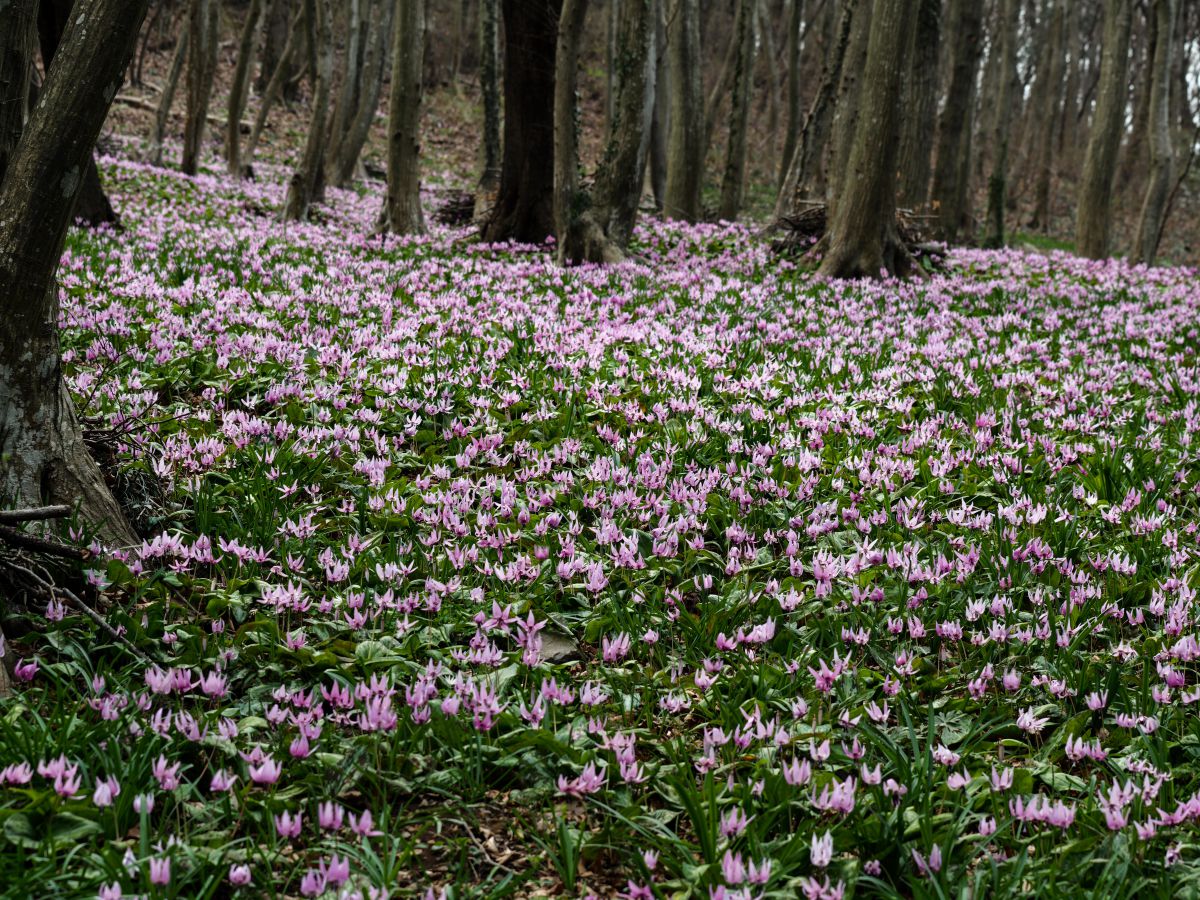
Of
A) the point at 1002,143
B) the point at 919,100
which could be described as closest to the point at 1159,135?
the point at 919,100

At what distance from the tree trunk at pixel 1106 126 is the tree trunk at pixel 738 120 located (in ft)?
20.7

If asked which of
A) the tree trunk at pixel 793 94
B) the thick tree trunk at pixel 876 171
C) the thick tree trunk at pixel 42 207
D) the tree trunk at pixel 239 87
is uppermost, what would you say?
the tree trunk at pixel 793 94

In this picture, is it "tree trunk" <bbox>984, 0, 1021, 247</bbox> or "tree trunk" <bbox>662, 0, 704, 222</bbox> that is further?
"tree trunk" <bbox>984, 0, 1021, 247</bbox>

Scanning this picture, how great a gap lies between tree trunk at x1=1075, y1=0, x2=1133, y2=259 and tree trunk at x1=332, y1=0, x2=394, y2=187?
43.6 ft

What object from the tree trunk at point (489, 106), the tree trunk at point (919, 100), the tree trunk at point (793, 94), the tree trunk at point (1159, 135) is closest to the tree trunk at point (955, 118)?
the tree trunk at point (919, 100)

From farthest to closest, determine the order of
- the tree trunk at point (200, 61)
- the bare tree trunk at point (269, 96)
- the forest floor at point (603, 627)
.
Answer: the bare tree trunk at point (269, 96), the tree trunk at point (200, 61), the forest floor at point (603, 627)

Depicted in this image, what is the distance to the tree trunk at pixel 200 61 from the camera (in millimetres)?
15240

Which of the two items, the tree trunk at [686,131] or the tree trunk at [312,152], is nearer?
the tree trunk at [312,152]

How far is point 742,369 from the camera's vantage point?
21.4 feet

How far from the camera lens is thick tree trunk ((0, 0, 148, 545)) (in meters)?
2.97

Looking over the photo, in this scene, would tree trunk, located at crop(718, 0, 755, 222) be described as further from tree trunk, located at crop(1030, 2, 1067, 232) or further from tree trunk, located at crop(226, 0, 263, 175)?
tree trunk, located at crop(1030, 2, 1067, 232)

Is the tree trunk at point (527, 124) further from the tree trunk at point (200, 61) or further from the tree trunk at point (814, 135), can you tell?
the tree trunk at point (200, 61)

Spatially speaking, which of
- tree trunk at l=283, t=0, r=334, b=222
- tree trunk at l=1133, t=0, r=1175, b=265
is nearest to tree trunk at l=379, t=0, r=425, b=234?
tree trunk at l=283, t=0, r=334, b=222

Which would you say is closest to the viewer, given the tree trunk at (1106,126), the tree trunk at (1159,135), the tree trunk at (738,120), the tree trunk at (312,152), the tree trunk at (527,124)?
the tree trunk at (527,124)
